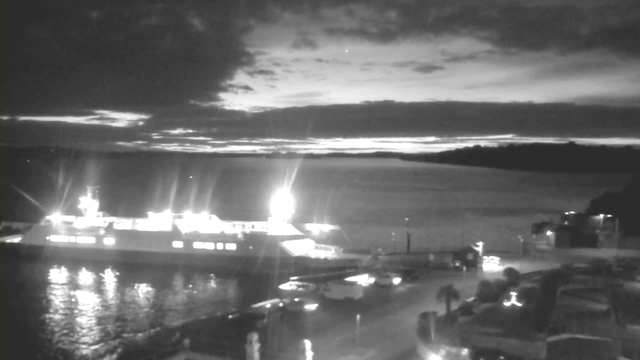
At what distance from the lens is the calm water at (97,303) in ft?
24.5

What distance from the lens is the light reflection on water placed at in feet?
25.2

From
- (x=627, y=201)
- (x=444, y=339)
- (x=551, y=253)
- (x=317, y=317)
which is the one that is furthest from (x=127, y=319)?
(x=627, y=201)

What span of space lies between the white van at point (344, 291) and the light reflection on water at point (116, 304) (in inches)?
82.9

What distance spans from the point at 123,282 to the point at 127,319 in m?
3.43

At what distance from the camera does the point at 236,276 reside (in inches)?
→ 508

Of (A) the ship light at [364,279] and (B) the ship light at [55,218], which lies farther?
(B) the ship light at [55,218]

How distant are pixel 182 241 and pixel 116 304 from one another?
394cm

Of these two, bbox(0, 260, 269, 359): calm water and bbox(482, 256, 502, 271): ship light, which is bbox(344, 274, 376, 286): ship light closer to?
bbox(482, 256, 502, 271): ship light

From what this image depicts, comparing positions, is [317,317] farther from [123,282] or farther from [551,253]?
[123,282]

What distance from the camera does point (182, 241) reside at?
1434 cm

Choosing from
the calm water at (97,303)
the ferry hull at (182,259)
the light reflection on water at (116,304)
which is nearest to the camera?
the calm water at (97,303)

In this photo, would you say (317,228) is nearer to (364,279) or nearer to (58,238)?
(58,238)

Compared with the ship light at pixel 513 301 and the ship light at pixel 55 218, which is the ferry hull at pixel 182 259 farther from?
the ship light at pixel 513 301

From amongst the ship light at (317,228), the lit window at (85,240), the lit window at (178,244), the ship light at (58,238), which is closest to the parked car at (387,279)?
the lit window at (178,244)
